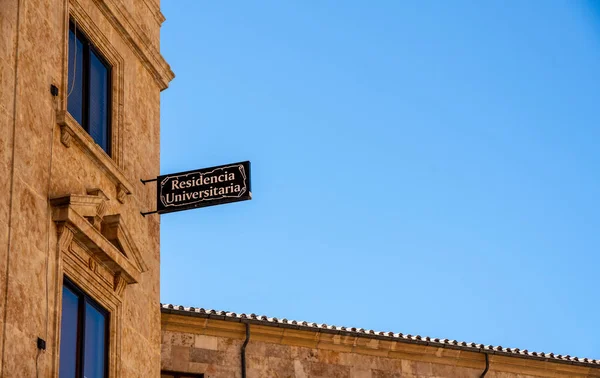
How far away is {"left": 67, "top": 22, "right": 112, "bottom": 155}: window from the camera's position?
69.2ft

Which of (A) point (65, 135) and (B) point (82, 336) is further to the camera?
(A) point (65, 135)

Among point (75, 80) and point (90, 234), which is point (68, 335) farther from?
point (75, 80)

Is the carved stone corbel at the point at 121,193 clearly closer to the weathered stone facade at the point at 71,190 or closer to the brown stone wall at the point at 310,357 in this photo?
the weathered stone facade at the point at 71,190

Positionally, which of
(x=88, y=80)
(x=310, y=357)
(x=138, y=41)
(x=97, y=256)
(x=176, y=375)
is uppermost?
(x=138, y=41)

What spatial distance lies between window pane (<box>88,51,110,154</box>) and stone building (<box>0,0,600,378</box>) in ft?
0.07

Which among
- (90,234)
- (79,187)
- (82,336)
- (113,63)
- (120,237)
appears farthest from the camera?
(113,63)

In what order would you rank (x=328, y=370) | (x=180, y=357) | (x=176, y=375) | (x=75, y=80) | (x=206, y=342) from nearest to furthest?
(x=75, y=80), (x=176, y=375), (x=180, y=357), (x=206, y=342), (x=328, y=370)

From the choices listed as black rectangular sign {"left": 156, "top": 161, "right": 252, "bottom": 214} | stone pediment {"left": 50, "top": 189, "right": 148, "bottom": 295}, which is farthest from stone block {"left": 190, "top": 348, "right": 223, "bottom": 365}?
stone pediment {"left": 50, "top": 189, "right": 148, "bottom": 295}

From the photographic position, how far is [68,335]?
63.0 ft

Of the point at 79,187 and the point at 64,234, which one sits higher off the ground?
the point at 79,187

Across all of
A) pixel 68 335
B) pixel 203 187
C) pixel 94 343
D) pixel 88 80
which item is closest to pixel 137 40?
A: pixel 88 80

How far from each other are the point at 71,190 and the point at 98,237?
0.74 m

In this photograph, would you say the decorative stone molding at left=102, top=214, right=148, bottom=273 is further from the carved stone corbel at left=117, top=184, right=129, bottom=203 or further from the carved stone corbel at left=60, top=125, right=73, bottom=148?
the carved stone corbel at left=60, top=125, right=73, bottom=148

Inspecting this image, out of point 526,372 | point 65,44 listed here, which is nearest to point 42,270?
point 65,44
